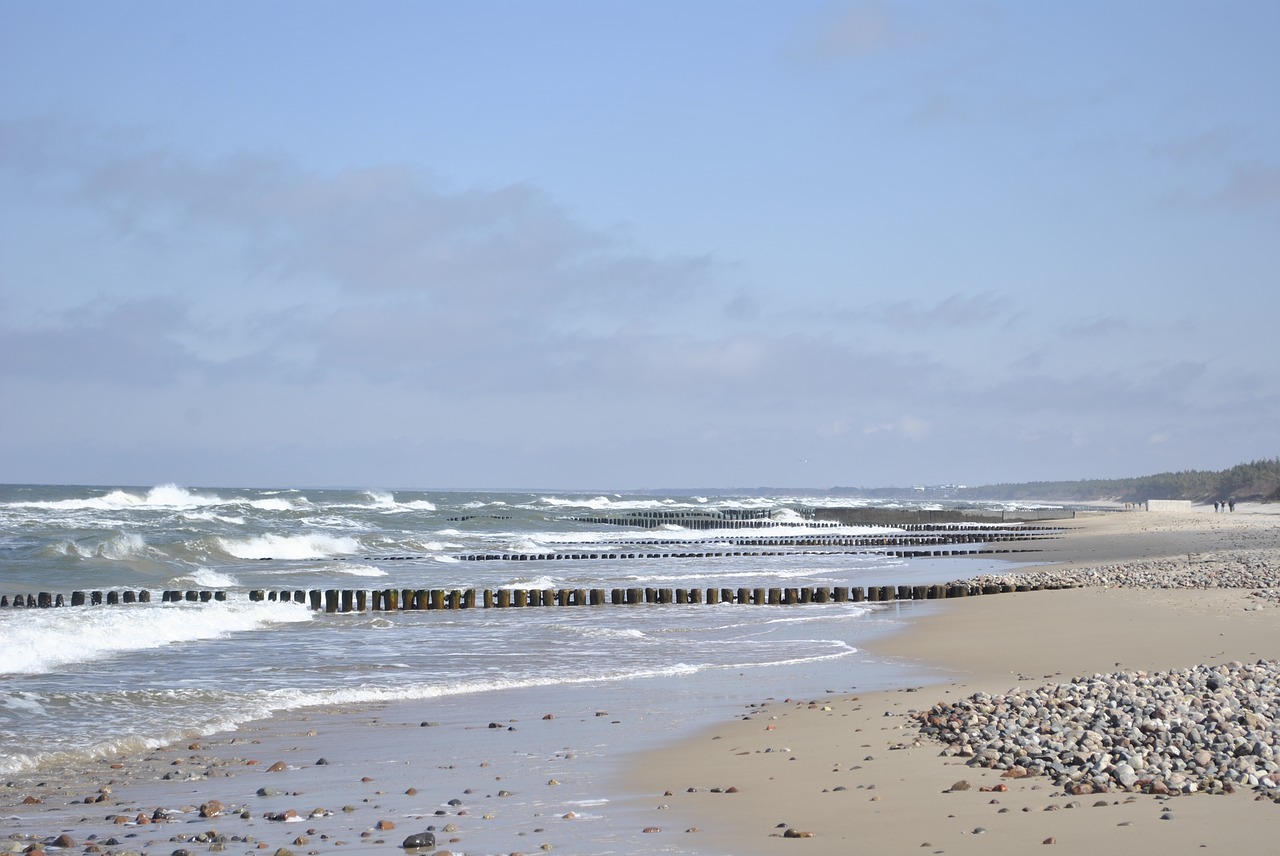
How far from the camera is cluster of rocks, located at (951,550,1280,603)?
75.0 ft

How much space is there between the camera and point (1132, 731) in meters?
7.86

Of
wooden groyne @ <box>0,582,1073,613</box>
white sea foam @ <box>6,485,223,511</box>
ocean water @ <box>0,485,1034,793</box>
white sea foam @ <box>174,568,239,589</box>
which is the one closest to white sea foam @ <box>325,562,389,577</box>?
ocean water @ <box>0,485,1034,793</box>

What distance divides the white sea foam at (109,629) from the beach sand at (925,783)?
9.13 m

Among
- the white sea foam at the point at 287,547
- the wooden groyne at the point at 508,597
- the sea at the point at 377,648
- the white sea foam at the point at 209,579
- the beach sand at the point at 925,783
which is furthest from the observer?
the white sea foam at the point at 287,547

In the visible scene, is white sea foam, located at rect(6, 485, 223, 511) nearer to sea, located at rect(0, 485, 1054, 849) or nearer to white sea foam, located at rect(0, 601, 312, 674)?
sea, located at rect(0, 485, 1054, 849)

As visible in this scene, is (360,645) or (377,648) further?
(360,645)

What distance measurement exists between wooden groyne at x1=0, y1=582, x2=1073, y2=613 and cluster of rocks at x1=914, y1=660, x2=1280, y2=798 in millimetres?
15264

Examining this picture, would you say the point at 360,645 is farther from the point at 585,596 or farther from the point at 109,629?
the point at 585,596

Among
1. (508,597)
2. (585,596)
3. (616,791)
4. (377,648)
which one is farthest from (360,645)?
(616,791)

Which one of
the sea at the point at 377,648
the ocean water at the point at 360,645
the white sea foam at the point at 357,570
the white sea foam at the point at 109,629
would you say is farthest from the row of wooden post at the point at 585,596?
the white sea foam at the point at 357,570

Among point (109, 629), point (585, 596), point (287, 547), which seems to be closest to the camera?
point (109, 629)

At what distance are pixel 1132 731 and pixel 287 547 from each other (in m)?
40.5

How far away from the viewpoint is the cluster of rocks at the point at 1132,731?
6.95 meters

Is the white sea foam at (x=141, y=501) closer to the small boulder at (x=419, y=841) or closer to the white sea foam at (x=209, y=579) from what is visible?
the white sea foam at (x=209, y=579)
